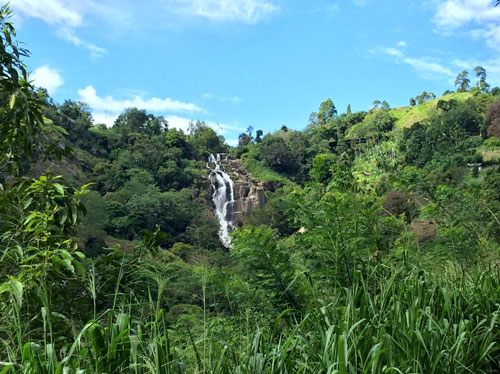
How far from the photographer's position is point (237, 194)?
3819 centimetres

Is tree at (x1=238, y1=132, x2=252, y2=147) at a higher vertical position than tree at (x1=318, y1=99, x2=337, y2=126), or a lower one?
lower

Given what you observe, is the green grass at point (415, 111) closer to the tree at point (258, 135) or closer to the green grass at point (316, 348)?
the tree at point (258, 135)

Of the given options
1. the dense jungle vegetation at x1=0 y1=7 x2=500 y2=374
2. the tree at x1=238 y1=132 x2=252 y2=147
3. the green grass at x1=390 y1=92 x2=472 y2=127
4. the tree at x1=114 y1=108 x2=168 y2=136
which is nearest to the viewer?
the dense jungle vegetation at x1=0 y1=7 x2=500 y2=374

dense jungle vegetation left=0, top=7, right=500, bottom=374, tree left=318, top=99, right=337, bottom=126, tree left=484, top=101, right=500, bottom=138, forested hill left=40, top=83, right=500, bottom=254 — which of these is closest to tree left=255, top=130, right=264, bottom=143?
forested hill left=40, top=83, right=500, bottom=254

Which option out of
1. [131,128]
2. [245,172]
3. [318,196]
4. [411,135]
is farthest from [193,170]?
[318,196]

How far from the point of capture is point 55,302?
1.90m

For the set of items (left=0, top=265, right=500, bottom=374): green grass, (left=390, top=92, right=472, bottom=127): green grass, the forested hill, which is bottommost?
(left=0, top=265, right=500, bottom=374): green grass

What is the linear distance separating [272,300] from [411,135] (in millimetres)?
40057

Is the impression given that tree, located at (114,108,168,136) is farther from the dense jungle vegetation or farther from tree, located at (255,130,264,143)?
the dense jungle vegetation

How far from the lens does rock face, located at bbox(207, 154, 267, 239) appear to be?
36.7 meters

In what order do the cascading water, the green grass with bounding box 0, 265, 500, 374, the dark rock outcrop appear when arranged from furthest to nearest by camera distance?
1. the dark rock outcrop
2. the cascading water
3. the green grass with bounding box 0, 265, 500, 374

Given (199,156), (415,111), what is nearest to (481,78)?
(415,111)

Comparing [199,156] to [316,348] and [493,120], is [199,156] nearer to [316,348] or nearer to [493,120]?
[493,120]

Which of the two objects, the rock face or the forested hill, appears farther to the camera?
the rock face
